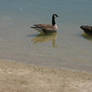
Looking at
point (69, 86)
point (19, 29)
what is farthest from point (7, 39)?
point (69, 86)

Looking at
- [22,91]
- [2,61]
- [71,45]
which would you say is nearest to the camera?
[22,91]

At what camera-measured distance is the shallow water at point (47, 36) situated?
11289mm

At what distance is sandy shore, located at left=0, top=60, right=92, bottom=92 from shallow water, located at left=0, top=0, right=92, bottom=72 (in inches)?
38.0

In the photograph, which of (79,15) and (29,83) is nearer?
(29,83)

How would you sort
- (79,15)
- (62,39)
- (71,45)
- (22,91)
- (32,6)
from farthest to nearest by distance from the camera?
(32,6) → (79,15) → (62,39) → (71,45) → (22,91)

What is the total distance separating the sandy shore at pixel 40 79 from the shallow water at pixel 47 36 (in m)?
0.97

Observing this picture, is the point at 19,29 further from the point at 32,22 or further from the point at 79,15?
the point at 79,15

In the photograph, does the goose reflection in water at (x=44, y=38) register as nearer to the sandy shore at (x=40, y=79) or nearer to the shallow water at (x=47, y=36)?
the shallow water at (x=47, y=36)

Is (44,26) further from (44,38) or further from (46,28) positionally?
(44,38)

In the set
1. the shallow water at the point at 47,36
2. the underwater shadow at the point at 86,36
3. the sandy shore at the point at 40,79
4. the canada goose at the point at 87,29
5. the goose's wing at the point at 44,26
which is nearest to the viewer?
the sandy shore at the point at 40,79

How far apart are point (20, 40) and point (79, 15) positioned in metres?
5.22

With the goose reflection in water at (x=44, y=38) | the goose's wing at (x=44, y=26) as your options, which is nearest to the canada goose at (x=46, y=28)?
the goose's wing at (x=44, y=26)

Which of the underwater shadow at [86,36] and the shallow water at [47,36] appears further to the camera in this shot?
the underwater shadow at [86,36]

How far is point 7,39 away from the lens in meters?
13.7
